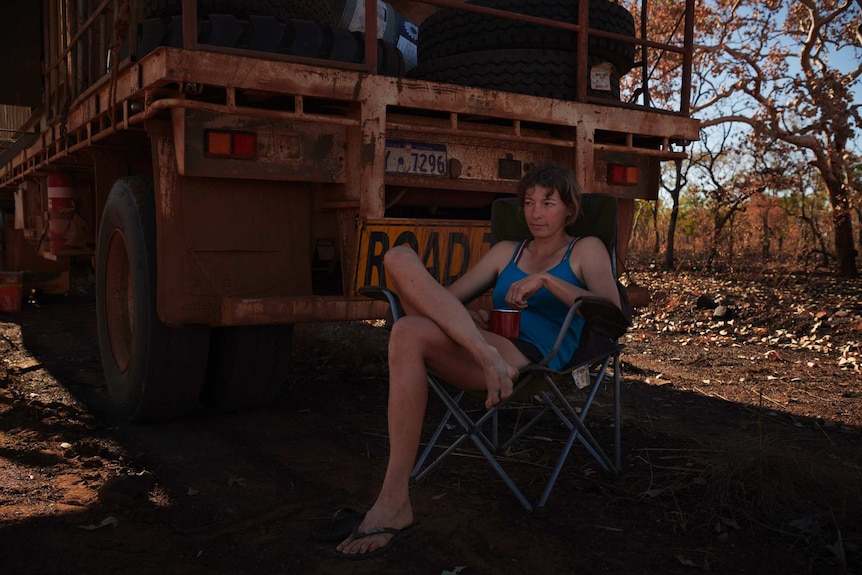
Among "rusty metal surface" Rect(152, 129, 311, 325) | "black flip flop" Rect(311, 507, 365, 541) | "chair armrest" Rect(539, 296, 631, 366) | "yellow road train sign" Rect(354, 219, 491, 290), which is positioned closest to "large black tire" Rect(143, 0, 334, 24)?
"rusty metal surface" Rect(152, 129, 311, 325)

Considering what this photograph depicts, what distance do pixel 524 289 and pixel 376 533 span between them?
0.98 m

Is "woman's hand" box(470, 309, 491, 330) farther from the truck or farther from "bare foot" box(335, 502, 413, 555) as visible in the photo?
the truck

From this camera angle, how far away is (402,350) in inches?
100

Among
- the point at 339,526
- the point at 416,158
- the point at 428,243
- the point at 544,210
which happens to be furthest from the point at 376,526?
the point at 416,158

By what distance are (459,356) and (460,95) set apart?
159 centimetres

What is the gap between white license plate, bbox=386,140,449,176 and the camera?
363 centimetres

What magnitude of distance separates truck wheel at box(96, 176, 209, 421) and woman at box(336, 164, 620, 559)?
1324mm

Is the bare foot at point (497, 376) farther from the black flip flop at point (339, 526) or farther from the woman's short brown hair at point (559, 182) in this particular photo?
the woman's short brown hair at point (559, 182)

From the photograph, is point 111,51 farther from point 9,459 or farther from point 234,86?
point 9,459

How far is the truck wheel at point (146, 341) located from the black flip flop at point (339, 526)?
4.47 ft

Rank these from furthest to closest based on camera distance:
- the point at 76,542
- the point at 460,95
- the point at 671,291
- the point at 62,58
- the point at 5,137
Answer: the point at 671,291 → the point at 5,137 → the point at 62,58 → the point at 460,95 → the point at 76,542

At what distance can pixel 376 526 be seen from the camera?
2.43 meters

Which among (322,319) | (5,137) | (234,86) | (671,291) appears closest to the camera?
(234,86)

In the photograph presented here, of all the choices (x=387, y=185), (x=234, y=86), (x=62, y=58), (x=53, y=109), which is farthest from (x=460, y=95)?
(x=53, y=109)
